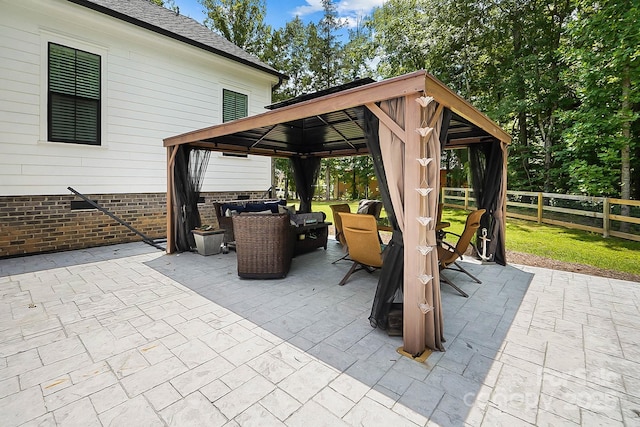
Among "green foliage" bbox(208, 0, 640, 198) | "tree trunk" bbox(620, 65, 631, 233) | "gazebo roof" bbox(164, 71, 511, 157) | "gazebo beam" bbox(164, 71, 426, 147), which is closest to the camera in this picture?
"gazebo beam" bbox(164, 71, 426, 147)

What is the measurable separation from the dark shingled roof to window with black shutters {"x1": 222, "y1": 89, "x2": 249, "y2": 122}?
952mm

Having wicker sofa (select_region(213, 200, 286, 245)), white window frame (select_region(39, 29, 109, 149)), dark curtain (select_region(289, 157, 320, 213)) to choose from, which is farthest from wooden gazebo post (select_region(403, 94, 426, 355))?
white window frame (select_region(39, 29, 109, 149))

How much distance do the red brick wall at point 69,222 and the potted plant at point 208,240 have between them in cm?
198

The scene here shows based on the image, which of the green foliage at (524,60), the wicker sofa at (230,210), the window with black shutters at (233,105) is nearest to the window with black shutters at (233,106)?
the window with black shutters at (233,105)

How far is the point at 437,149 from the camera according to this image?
2564 millimetres

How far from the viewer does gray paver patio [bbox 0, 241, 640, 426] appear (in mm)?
1785

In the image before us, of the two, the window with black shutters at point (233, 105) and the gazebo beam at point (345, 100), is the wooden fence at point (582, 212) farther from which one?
the window with black shutters at point (233, 105)

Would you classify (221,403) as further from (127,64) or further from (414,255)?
(127,64)

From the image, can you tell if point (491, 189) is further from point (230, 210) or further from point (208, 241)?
point (208, 241)

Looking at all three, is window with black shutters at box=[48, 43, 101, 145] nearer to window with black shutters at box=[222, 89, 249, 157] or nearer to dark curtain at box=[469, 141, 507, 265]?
A: window with black shutters at box=[222, 89, 249, 157]

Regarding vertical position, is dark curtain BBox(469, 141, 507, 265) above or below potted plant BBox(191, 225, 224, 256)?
above

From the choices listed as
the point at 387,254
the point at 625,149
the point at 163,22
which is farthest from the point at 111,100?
the point at 625,149

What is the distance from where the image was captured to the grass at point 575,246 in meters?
5.41

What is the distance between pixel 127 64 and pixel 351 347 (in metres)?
7.73
